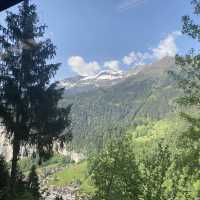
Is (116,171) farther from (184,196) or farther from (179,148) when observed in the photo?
(179,148)

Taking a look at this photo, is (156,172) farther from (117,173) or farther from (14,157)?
(14,157)

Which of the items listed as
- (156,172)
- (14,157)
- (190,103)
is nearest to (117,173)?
(156,172)

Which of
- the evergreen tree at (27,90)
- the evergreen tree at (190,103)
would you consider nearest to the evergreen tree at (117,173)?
the evergreen tree at (27,90)

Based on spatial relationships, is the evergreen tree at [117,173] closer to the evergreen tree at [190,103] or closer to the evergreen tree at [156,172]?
the evergreen tree at [156,172]

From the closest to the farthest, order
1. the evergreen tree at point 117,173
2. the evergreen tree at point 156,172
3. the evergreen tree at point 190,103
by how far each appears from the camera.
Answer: the evergreen tree at point 190,103, the evergreen tree at point 156,172, the evergreen tree at point 117,173

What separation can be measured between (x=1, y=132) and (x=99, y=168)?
1890 centimetres

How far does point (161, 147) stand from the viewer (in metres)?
34.0

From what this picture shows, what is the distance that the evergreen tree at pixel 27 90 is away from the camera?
25672mm

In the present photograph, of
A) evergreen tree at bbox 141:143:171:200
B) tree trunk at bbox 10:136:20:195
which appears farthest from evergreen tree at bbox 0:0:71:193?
evergreen tree at bbox 141:143:171:200

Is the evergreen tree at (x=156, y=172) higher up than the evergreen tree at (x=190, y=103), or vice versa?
the evergreen tree at (x=190, y=103)

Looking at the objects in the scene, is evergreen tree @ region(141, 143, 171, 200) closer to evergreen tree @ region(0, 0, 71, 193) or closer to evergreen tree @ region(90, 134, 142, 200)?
evergreen tree @ region(90, 134, 142, 200)

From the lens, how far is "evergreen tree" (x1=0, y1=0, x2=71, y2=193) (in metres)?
25.7

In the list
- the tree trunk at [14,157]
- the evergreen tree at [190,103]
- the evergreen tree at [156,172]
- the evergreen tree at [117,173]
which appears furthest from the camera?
the evergreen tree at [117,173]

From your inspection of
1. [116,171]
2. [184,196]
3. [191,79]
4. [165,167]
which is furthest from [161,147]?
[191,79]
